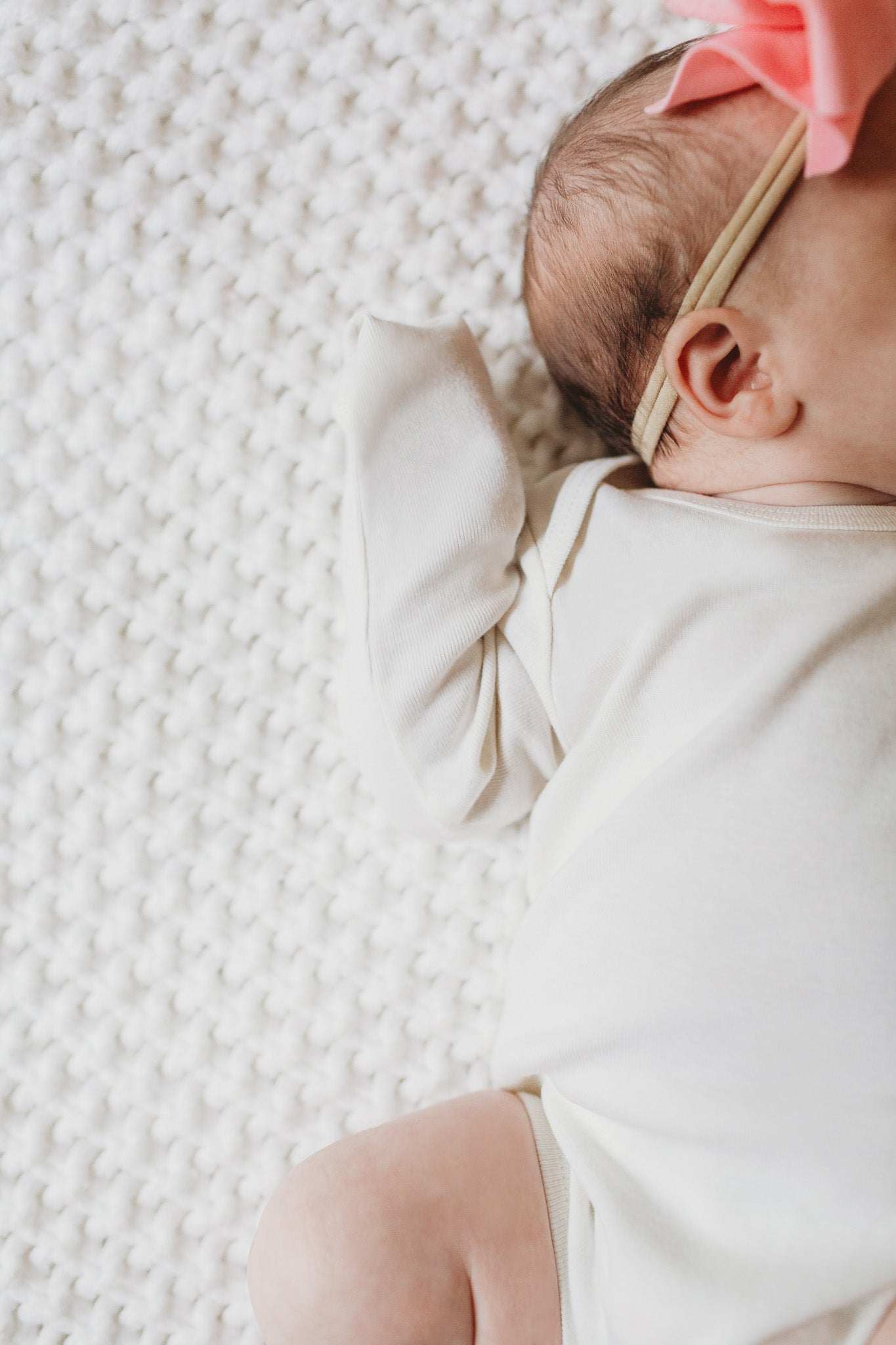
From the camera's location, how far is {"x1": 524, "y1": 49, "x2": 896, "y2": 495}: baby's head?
712mm

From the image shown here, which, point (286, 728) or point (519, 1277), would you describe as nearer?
point (519, 1277)

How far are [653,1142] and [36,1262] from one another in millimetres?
552

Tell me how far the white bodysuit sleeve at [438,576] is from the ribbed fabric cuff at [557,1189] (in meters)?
0.25

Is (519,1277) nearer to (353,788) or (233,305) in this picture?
(353,788)

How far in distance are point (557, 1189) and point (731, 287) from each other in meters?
0.68

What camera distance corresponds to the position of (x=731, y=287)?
29.1 inches

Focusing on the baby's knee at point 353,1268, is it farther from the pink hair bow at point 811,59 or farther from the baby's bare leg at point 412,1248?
the pink hair bow at point 811,59

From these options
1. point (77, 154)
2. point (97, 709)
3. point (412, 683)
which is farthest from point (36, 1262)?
point (77, 154)

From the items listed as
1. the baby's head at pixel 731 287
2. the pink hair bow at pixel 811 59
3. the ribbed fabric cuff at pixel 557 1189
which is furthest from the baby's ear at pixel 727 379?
the ribbed fabric cuff at pixel 557 1189

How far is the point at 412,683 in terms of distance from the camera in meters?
0.84

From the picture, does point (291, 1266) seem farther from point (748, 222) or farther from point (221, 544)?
point (748, 222)

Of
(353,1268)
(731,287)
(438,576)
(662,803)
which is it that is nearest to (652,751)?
(662,803)

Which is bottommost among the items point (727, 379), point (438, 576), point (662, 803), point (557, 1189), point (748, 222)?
point (557, 1189)

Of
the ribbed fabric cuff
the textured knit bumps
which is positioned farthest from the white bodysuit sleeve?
the ribbed fabric cuff
